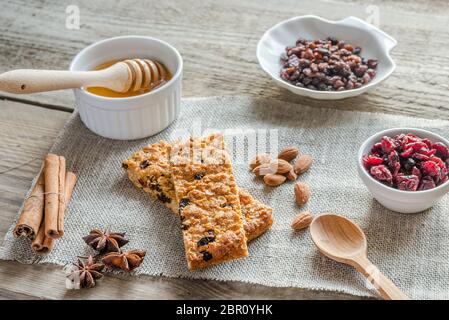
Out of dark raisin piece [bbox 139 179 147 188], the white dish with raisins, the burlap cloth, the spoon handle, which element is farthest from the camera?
the white dish with raisins

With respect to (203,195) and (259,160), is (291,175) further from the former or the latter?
(203,195)

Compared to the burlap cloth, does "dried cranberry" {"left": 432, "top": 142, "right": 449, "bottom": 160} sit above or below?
above

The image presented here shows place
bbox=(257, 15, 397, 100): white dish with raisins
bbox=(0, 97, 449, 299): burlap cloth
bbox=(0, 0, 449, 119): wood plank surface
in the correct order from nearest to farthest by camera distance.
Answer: bbox=(0, 97, 449, 299): burlap cloth
bbox=(257, 15, 397, 100): white dish with raisins
bbox=(0, 0, 449, 119): wood plank surface

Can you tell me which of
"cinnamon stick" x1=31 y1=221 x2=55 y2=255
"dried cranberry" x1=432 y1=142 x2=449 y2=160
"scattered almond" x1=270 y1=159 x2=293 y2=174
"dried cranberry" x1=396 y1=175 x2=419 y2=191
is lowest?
"cinnamon stick" x1=31 y1=221 x2=55 y2=255

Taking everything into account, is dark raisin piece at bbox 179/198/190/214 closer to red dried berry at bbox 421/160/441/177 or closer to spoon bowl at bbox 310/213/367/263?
spoon bowl at bbox 310/213/367/263

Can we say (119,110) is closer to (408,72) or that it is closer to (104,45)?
(104,45)

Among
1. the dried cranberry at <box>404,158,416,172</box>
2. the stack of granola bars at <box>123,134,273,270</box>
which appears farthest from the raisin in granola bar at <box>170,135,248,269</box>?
the dried cranberry at <box>404,158,416,172</box>

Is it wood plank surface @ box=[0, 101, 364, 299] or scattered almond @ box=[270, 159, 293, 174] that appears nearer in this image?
wood plank surface @ box=[0, 101, 364, 299]
